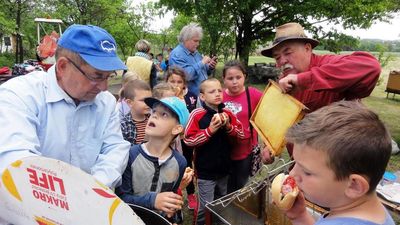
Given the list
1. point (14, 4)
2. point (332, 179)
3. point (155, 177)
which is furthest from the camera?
point (14, 4)

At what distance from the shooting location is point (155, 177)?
2.44 m

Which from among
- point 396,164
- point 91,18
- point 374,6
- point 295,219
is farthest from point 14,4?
point 295,219

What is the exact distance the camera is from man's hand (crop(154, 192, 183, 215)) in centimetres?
207

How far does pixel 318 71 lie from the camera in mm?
A: 2494

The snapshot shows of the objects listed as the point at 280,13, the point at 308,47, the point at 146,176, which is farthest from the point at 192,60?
the point at 280,13

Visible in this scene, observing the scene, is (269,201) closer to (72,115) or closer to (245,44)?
(72,115)

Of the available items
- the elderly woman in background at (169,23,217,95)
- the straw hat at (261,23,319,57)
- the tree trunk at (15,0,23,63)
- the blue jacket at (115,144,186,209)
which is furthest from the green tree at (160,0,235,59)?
the blue jacket at (115,144,186,209)

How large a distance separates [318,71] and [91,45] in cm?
163

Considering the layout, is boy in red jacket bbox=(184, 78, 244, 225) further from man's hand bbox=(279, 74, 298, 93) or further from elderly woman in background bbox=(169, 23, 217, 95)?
elderly woman in background bbox=(169, 23, 217, 95)

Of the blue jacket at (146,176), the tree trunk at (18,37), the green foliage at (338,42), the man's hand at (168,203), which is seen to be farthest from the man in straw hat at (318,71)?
the tree trunk at (18,37)

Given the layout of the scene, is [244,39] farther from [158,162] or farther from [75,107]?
[75,107]

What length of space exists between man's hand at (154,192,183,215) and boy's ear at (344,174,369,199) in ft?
3.59

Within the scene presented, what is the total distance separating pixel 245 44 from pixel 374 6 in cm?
649

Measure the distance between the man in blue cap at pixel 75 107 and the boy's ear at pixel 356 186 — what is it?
1.17 metres
